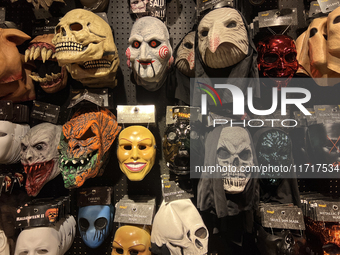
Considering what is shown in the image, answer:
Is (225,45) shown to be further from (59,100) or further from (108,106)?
(59,100)

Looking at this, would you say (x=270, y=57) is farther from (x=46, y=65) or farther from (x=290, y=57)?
(x=46, y=65)

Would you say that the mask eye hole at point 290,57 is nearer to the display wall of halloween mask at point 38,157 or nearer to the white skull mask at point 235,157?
the white skull mask at point 235,157

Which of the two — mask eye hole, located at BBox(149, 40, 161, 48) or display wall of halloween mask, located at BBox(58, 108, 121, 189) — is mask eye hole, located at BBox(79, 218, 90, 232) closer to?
display wall of halloween mask, located at BBox(58, 108, 121, 189)

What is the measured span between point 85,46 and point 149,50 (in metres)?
0.49

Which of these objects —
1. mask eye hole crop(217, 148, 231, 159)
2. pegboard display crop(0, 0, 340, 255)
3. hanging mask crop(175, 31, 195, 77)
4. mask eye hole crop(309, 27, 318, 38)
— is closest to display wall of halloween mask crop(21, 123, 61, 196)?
pegboard display crop(0, 0, 340, 255)

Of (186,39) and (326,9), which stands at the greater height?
(326,9)

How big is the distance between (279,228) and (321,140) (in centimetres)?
76

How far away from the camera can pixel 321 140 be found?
171 centimetres

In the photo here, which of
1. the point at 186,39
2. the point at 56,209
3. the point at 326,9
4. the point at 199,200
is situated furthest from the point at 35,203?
the point at 326,9

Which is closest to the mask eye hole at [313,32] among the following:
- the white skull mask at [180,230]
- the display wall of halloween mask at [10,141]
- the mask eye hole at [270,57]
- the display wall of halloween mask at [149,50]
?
the mask eye hole at [270,57]

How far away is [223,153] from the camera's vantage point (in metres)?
1.58

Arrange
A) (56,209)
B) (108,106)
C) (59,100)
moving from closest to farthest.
A: (56,209) < (108,106) < (59,100)

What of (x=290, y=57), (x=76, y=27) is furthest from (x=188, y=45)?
(x=76, y=27)

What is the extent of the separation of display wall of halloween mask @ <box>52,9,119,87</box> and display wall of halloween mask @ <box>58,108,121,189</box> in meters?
0.34
